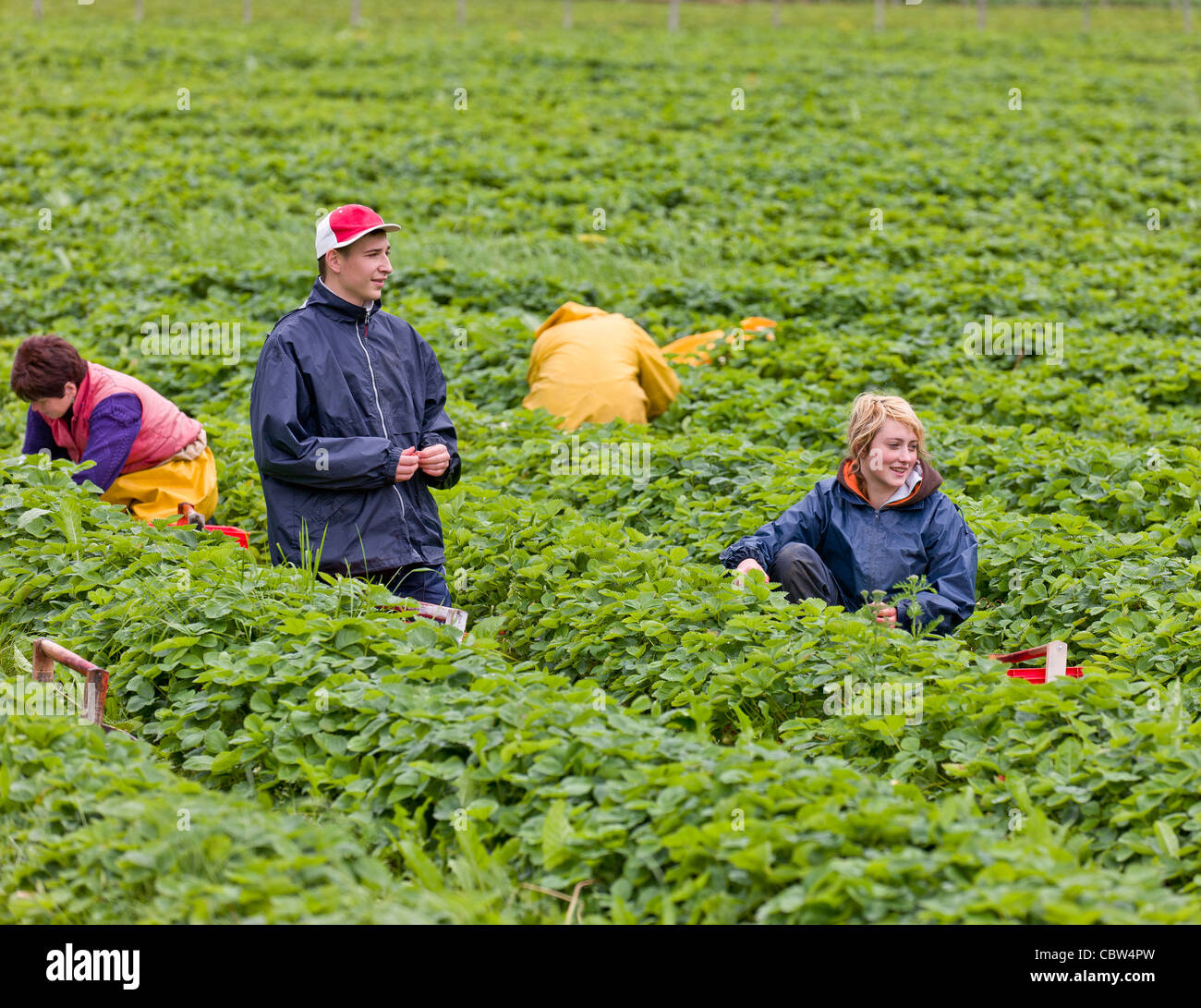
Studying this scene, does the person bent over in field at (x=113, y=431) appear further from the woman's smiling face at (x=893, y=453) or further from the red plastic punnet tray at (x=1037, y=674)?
the red plastic punnet tray at (x=1037, y=674)

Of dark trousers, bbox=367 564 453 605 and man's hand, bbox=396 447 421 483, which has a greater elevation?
man's hand, bbox=396 447 421 483

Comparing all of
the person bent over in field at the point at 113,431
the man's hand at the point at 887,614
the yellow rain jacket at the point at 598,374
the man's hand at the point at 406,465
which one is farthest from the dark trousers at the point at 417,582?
the yellow rain jacket at the point at 598,374

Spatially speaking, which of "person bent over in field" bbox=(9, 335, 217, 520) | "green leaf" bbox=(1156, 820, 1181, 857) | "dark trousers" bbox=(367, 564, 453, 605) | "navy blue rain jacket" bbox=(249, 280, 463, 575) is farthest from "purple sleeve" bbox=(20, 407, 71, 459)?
"green leaf" bbox=(1156, 820, 1181, 857)

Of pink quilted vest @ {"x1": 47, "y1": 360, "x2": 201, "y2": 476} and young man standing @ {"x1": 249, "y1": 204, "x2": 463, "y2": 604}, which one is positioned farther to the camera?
pink quilted vest @ {"x1": 47, "y1": 360, "x2": 201, "y2": 476}

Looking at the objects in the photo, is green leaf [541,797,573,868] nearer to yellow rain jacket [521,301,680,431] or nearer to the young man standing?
the young man standing

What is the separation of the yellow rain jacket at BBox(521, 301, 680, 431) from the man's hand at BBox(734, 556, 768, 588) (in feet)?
8.47

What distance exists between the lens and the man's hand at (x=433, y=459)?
4836mm

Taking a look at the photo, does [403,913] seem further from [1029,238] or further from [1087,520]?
[1029,238]

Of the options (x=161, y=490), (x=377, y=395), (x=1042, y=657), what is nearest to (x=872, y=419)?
(x=1042, y=657)

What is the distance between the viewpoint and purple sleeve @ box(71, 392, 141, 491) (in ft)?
19.3

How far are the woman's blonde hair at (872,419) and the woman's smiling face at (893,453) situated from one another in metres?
0.02

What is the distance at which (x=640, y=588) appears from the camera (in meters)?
4.93

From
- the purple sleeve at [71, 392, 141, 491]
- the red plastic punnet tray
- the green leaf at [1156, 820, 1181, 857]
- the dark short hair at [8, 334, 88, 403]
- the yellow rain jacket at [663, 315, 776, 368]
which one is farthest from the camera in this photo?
the yellow rain jacket at [663, 315, 776, 368]

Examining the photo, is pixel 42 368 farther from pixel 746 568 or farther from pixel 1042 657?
pixel 1042 657
